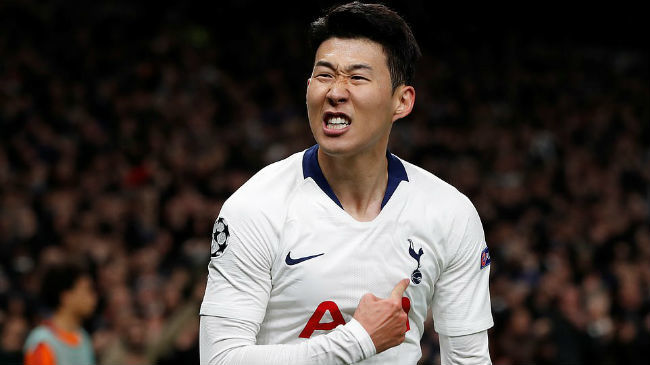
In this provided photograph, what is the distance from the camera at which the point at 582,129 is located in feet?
44.3

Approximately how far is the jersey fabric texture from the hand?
3395 mm

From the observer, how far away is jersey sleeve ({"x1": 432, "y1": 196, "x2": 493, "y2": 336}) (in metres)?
2.85

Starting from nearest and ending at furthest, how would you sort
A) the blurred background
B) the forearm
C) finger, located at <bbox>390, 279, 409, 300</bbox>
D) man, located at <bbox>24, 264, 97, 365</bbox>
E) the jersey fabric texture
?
the forearm < finger, located at <bbox>390, 279, 409, 300</bbox> < the jersey fabric texture < man, located at <bbox>24, 264, 97, 365</bbox> < the blurred background

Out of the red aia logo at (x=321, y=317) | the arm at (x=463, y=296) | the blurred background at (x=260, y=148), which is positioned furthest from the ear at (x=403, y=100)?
the blurred background at (x=260, y=148)

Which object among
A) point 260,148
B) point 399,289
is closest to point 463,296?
point 399,289

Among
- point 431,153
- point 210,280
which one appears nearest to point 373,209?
point 210,280

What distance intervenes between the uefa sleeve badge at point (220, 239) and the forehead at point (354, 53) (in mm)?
595

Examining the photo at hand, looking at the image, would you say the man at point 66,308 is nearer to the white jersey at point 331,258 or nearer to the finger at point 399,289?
the white jersey at point 331,258

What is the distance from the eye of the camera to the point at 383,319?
101 inches

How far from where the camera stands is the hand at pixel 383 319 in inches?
100

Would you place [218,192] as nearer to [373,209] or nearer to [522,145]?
[522,145]

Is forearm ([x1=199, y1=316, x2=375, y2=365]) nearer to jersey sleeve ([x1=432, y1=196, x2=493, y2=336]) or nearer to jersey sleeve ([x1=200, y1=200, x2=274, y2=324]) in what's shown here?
jersey sleeve ([x1=200, y1=200, x2=274, y2=324])

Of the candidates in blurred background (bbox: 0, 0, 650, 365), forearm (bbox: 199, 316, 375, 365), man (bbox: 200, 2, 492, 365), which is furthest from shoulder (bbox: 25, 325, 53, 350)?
forearm (bbox: 199, 316, 375, 365)

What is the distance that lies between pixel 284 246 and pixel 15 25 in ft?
36.6
